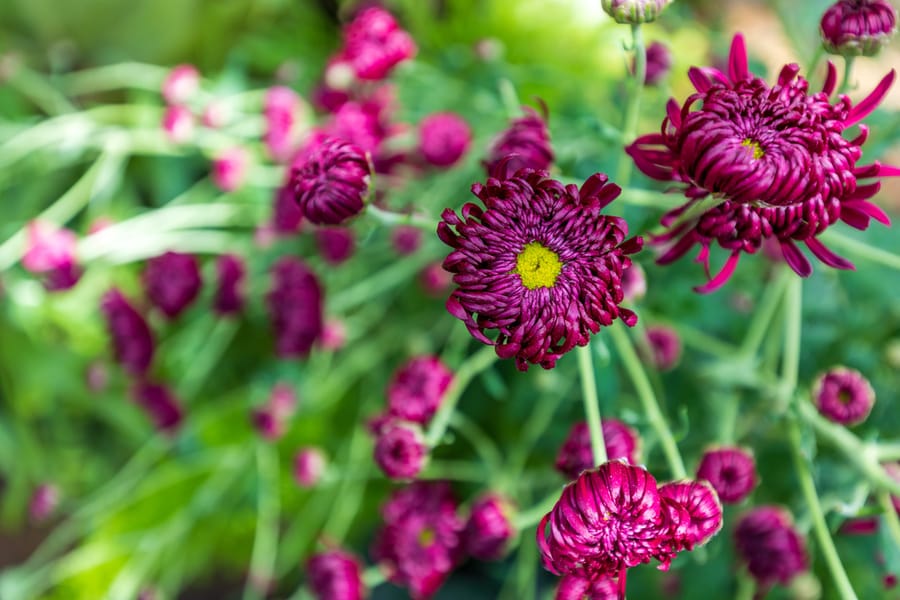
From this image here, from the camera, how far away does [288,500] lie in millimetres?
807

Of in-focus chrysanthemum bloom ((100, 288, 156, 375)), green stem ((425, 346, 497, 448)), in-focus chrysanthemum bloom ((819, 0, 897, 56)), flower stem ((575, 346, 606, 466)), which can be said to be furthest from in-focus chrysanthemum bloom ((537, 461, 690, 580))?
in-focus chrysanthemum bloom ((100, 288, 156, 375))

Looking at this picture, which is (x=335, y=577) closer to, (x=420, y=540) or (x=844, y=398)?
(x=420, y=540)

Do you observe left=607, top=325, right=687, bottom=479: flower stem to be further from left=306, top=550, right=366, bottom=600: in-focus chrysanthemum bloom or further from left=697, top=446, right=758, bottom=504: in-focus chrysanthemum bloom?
left=306, top=550, right=366, bottom=600: in-focus chrysanthemum bloom

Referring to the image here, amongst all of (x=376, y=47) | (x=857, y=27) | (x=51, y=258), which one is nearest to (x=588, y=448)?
(x=857, y=27)

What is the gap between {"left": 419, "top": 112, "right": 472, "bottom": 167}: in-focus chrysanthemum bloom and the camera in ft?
1.94

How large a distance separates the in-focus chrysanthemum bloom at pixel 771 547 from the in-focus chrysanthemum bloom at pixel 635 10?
0.31 m

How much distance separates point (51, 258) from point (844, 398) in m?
0.60

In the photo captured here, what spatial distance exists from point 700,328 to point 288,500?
0.46m

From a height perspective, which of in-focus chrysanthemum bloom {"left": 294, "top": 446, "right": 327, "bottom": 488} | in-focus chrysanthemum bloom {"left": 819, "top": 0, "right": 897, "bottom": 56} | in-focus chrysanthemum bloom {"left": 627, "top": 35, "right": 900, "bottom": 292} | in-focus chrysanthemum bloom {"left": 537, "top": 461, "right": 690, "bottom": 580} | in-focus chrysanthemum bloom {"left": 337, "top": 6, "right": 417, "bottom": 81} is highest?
in-focus chrysanthemum bloom {"left": 337, "top": 6, "right": 417, "bottom": 81}

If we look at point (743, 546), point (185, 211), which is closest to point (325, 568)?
point (743, 546)

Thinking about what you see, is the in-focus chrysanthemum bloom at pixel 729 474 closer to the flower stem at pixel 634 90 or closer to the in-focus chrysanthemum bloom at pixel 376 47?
the flower stem at pixel 634 90

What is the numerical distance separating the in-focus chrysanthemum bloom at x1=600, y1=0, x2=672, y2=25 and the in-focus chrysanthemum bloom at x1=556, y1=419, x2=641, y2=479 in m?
0.21

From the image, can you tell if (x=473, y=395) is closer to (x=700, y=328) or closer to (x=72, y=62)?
(x=700, y=328)

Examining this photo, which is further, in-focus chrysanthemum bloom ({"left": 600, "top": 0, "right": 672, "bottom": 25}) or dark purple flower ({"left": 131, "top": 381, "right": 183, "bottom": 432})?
dark purple flower ({"left": 131, "top": 381, "right": 183, "bottom": 432})
